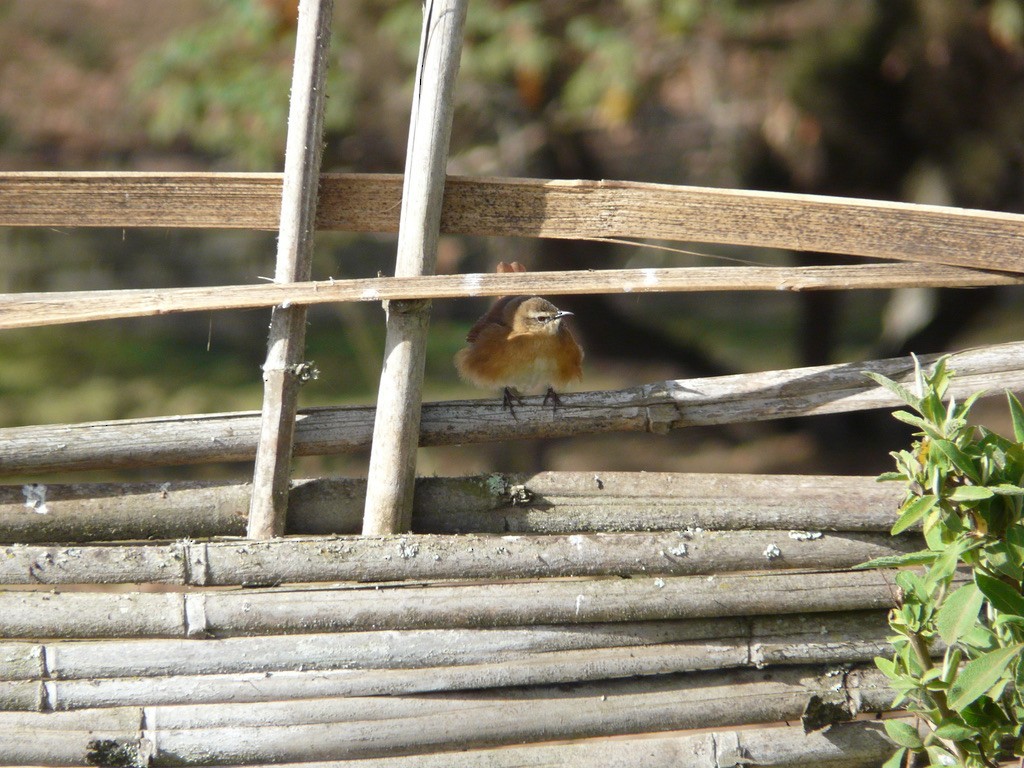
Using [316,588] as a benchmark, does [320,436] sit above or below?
above

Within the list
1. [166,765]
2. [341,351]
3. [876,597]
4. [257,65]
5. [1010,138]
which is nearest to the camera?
[166,765]

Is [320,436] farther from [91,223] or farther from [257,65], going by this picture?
[257,65]

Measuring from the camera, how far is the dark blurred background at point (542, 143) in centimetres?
591

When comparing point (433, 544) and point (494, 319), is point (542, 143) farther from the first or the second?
point (433, 544)

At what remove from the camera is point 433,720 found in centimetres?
235

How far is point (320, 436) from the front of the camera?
2.47 m

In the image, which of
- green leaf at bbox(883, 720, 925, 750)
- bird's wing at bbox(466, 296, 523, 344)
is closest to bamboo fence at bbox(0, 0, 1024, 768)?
green leaf at bbox(883, 720, 925, 750)

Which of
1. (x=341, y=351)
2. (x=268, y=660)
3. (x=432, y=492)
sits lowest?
(x=268, y=660)

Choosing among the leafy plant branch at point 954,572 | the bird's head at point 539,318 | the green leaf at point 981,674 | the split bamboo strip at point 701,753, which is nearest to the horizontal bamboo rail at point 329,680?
the split bamboo strip at point 701,753

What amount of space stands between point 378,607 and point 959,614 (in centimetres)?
126

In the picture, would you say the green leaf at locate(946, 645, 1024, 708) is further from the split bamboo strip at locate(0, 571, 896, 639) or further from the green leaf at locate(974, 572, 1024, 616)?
the split bamboo strip at locate(0, 571, 896, 639)

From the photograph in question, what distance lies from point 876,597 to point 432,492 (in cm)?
115

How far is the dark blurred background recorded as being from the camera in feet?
19.4

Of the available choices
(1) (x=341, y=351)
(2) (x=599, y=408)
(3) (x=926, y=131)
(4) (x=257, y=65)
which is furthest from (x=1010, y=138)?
(1) (x=341, y=351)
